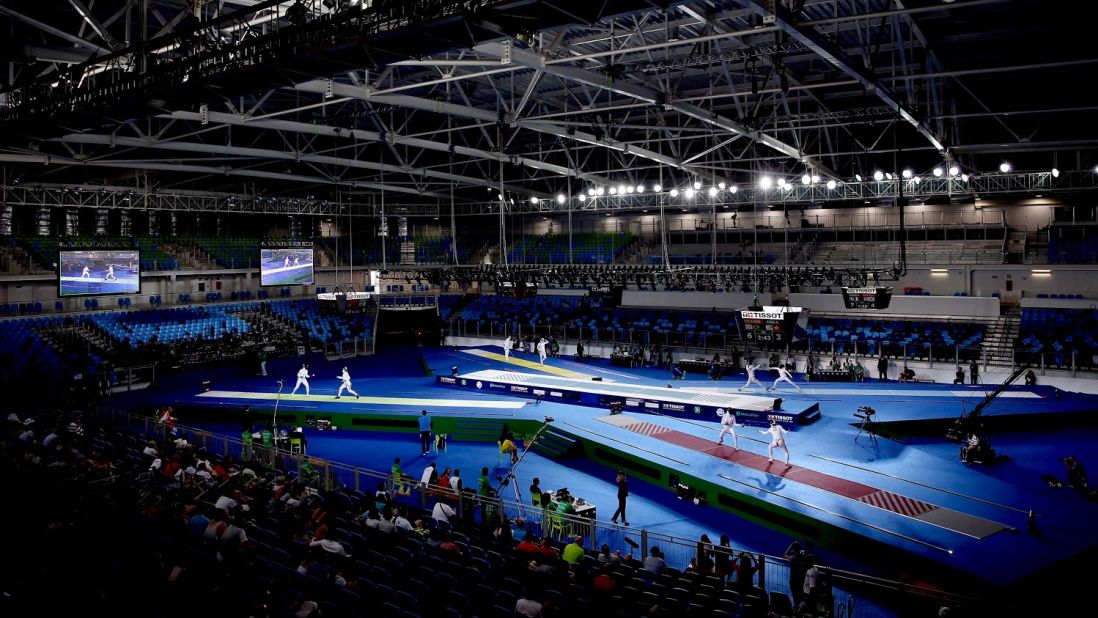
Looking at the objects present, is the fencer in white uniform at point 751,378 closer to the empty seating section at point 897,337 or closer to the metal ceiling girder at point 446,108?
the empty seating section at point 897,337

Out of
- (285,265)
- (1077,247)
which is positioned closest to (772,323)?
(1077,247)

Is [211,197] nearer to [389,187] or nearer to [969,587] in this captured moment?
[389,187]

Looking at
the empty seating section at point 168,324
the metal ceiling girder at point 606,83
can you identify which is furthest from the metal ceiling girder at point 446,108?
the empty seating section at point 168,324

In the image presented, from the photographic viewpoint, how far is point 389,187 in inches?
1644

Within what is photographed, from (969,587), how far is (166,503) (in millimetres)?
14070

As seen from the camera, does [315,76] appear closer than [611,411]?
Yes

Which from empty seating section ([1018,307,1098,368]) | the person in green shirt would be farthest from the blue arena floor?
the person in green shirt

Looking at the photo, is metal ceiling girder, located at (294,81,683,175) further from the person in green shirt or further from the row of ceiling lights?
the person in green shirt

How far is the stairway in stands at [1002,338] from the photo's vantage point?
2833cm

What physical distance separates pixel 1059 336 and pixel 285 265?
1524 inches

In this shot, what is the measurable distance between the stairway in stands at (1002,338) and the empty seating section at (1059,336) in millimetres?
364

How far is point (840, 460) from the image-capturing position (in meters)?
18.7

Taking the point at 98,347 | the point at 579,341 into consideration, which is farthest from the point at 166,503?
the point at 579,341

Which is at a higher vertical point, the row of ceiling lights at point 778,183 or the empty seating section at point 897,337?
the row of ceiling lights at point 778,183
